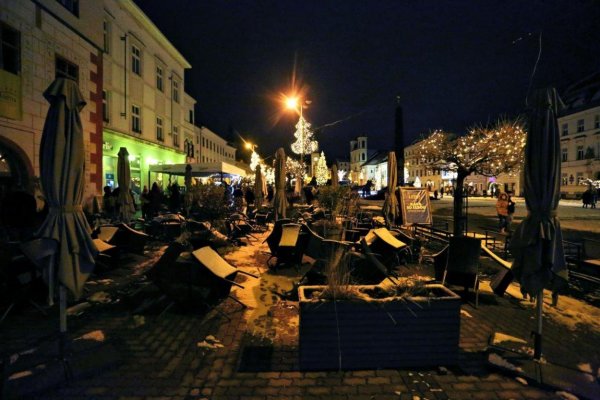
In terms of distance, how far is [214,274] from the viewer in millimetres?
4738

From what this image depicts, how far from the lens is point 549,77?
8.46 metres

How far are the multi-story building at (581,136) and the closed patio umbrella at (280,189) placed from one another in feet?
142

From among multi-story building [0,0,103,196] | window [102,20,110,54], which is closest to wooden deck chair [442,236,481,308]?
multi-story building [0,0,103,196]

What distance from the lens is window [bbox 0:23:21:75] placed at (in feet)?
31.5

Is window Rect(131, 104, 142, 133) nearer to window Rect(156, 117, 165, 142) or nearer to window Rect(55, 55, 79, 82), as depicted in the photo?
window Rect(156, 117, 165, 142)

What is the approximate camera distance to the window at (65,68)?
11555 millimetres

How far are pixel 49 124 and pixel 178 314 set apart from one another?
271 centimetres

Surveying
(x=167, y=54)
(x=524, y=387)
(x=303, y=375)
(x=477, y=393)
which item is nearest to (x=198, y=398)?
(x=303, y=375)

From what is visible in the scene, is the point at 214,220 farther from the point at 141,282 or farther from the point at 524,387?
the point at 524,387

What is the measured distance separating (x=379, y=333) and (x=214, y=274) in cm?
240

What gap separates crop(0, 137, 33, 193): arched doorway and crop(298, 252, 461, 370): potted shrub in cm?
1055

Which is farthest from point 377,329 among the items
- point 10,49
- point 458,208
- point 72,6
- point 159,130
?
point 159,130

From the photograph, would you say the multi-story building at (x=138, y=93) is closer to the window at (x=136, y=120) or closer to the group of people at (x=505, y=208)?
the window at (x=136, y=120)

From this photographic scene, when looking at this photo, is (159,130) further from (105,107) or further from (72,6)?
(72,6)
